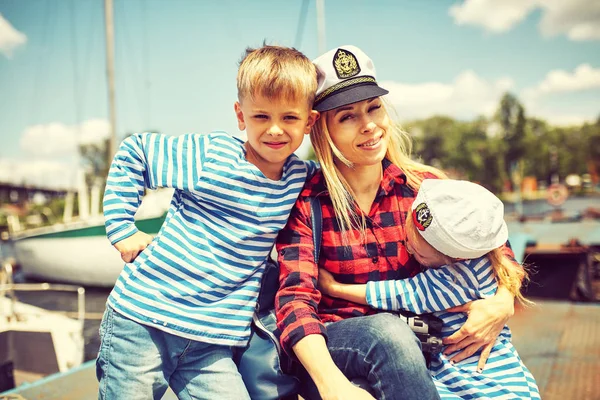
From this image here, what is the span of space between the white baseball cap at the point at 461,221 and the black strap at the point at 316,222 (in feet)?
1.25

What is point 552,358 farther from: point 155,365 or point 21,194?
point 21,194

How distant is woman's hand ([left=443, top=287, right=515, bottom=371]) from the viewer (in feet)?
5.44

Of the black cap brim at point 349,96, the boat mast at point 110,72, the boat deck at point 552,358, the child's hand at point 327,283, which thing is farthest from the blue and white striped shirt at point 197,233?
the boat mast at point 110,72

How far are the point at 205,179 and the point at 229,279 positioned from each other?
38 cm

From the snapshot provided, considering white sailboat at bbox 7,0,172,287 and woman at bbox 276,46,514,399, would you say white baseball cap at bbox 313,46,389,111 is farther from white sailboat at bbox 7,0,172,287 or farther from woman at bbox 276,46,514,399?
white sailboat at bbox 7,0,172,287

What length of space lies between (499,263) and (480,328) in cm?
26

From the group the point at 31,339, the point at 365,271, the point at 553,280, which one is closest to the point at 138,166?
the point at 365,271

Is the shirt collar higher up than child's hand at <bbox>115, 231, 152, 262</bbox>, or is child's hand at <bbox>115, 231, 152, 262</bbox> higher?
the shirt collar

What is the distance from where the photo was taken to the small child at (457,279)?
5.30 feet

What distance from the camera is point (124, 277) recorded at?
5.57ft

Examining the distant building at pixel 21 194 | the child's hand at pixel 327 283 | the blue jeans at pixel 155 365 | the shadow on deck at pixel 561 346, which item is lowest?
the distant building at pixel 21 194

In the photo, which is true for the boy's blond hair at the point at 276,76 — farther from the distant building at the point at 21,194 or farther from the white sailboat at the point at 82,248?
the distant building at the point at 21,194

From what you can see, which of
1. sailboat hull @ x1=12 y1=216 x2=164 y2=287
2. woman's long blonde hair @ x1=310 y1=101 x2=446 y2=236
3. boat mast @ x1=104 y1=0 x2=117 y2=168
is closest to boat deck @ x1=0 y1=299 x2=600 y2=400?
woman's long blonde hair @ x1=310 y1=101 x2=446 y2=236

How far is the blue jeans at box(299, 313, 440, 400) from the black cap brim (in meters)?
0.82
